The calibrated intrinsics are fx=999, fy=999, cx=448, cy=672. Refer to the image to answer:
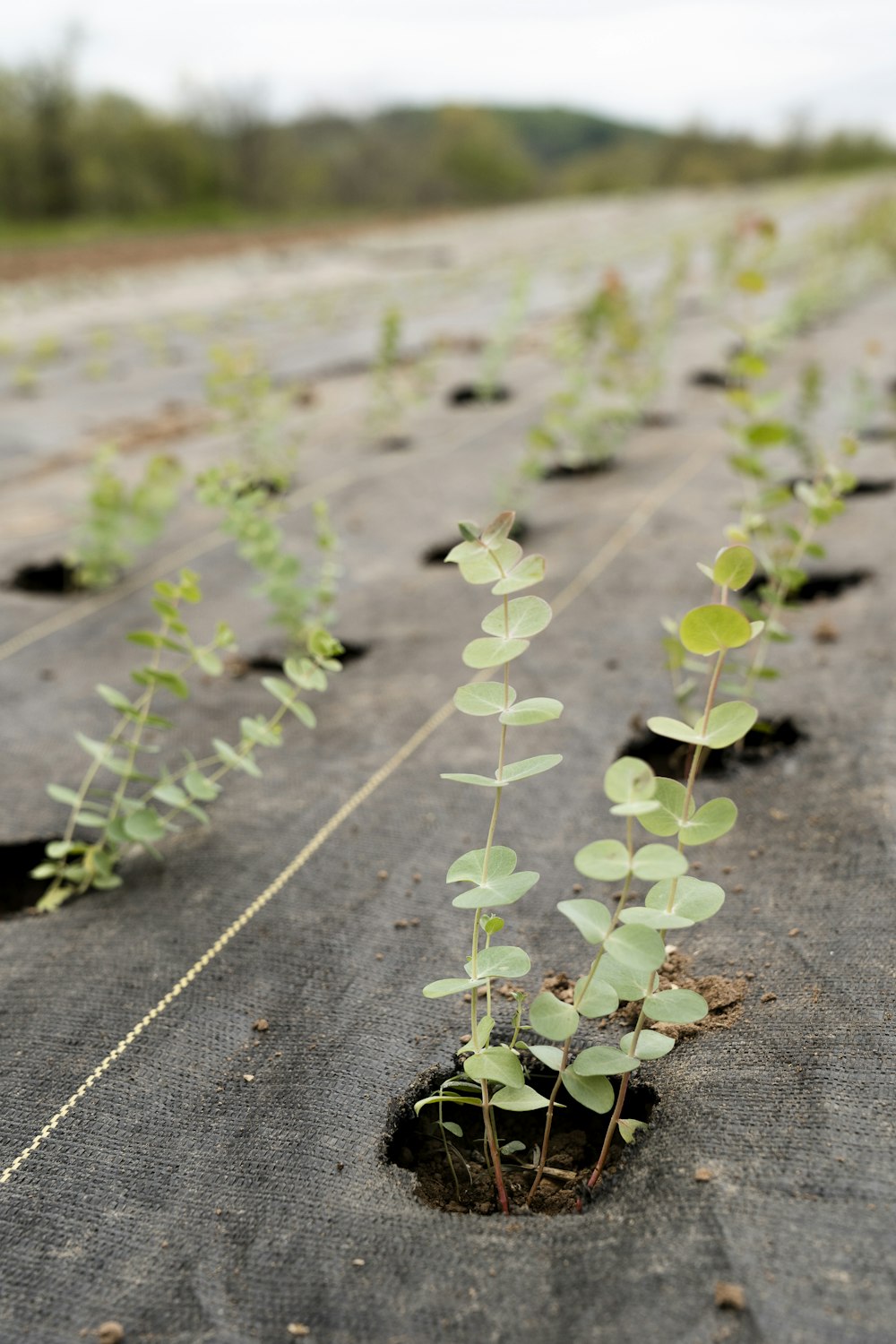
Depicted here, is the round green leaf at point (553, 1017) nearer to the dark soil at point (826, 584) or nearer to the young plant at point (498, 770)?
the young plant at point (498, 770)

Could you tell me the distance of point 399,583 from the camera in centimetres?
450

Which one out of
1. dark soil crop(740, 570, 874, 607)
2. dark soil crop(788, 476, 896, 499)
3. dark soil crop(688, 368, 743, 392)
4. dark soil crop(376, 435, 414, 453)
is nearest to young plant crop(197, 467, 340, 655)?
dark soil crop(740, 570, 874, 607)

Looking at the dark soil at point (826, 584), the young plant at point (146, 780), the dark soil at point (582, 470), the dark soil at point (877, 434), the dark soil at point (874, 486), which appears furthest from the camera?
the dark soil at point (877, 434)

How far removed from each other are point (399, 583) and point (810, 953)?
110 inches

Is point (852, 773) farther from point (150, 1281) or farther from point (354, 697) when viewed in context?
point (150, 1281)

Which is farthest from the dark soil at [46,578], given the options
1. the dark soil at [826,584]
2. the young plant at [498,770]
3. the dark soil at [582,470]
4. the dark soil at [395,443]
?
the young plant at [498,770]

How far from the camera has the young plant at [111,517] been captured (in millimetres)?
4172

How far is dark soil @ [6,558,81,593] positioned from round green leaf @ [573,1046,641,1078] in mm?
3624

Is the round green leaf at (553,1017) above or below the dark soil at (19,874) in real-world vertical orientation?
above

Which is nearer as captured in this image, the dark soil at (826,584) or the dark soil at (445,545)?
the dark soil at (826,584)

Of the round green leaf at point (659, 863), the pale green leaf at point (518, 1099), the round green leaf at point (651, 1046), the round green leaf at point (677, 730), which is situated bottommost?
the pale green leaf at point (518, 1099)

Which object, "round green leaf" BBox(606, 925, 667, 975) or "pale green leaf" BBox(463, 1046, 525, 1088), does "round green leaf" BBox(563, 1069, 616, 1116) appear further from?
"round green leaf" BBox(606, 925, 667, 975)

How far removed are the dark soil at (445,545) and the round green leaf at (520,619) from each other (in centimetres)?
321

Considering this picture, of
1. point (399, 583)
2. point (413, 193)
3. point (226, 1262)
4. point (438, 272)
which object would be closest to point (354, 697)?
point (399, 583)
